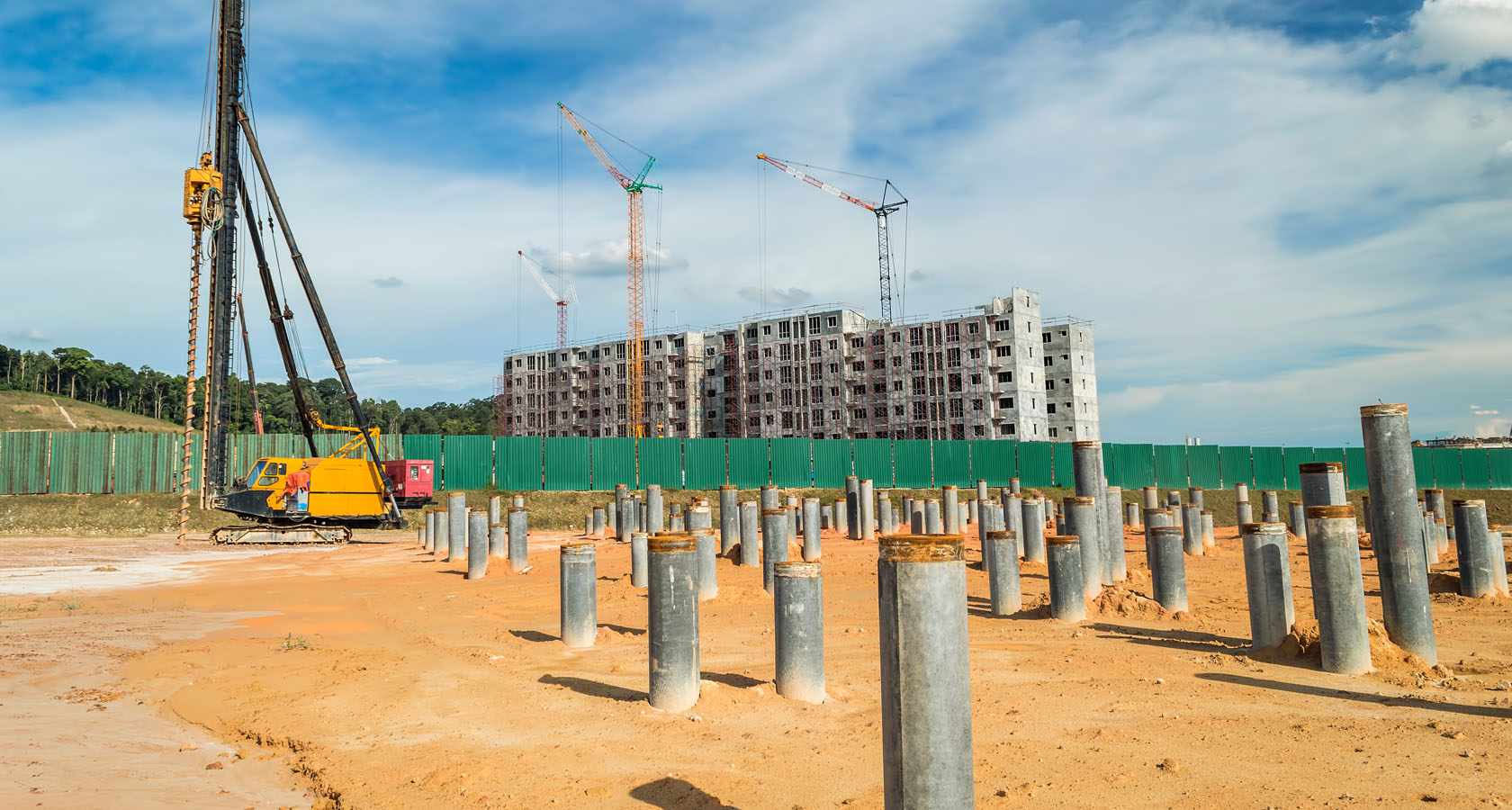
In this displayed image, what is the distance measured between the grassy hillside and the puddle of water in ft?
256

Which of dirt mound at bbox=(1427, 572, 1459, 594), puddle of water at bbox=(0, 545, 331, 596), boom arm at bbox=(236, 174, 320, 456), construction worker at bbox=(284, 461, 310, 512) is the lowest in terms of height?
dirt mound at bbox=(1427, 572, 1459, 594)

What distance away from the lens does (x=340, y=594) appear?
1582 centimetres

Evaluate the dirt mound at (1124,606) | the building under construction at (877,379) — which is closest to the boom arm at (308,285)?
the dirt mound at (1124,606)

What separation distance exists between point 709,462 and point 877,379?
44710 millimetres

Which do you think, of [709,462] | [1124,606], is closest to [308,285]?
[709,462]

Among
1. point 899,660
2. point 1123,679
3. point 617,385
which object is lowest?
point 1123,679

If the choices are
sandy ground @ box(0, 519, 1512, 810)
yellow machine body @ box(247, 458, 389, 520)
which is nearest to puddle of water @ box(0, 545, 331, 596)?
sandy ground @ box(0, 519, 1512, 810)

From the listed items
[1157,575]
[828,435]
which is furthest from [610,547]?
[828,435]

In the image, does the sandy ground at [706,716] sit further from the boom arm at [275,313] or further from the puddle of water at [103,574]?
the boom arm at [275,313]

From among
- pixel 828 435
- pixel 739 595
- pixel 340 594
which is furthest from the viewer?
pixel 828 435

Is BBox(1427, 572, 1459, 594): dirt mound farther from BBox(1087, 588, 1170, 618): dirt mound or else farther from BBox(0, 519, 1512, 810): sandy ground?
BBox(1087, 588, 1170, 618): dirt mound

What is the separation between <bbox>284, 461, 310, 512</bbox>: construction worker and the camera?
2902 cm

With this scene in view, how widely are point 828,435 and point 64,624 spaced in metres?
80.4

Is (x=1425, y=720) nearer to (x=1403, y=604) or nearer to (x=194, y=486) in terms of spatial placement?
(x=1403, y=604)
